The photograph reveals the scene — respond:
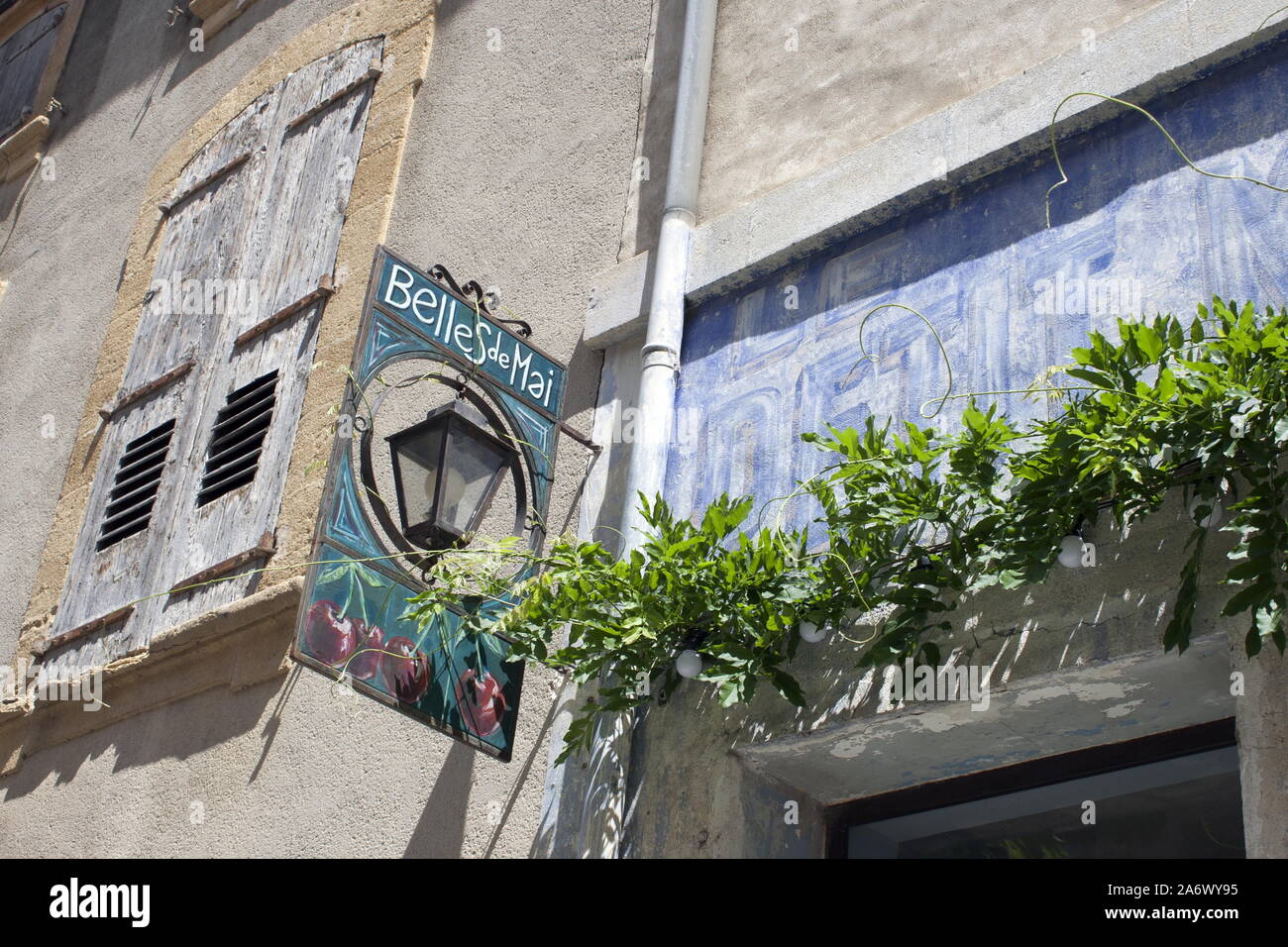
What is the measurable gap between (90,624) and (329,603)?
9.02ft

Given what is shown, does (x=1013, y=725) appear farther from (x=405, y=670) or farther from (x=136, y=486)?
(x=136, y=486)

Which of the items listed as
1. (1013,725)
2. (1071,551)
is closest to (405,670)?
(1013,725)

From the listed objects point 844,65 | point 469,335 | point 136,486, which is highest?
point 844,65

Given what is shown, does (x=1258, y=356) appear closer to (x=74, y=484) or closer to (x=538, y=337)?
(x=538, y=337)

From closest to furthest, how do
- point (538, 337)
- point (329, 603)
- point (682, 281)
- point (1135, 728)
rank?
1. point (1135, 728)
2. point (329, 603)
3. point (682, 281)
4. point (538, 337)

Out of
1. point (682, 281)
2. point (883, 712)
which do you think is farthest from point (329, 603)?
point (682, 281)

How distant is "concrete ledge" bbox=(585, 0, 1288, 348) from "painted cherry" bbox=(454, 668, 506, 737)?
1.33 metres

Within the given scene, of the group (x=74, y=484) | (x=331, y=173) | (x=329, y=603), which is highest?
(x=331, y=173)

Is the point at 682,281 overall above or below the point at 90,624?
above

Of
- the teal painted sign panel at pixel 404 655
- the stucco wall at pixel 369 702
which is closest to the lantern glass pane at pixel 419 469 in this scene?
the teal painted sign panel at pixel 404 655

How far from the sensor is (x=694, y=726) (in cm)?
386

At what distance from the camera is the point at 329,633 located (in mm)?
3609

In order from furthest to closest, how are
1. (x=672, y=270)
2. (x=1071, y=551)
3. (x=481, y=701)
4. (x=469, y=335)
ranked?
1. (x=672, y=270)
2. (x=469, y=335)
3. (x=481, y=701)
4. (x=1071, y=551)

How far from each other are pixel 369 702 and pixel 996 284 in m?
2.30
